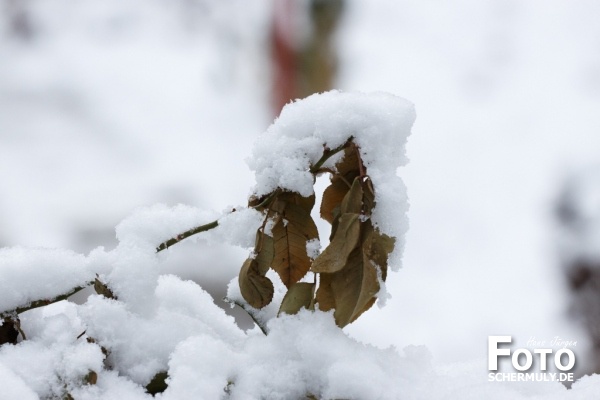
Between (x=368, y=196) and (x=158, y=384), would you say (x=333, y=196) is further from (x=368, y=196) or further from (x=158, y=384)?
(x=158, y=384)

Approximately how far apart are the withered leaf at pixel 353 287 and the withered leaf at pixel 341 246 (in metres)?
0.01

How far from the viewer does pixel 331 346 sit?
0.38 meters

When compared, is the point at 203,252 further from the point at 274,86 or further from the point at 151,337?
the point at 151,337

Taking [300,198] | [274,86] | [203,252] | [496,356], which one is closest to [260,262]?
[300,198]

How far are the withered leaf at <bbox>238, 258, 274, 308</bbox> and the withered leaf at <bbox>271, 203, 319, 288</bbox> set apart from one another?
0.02 meters

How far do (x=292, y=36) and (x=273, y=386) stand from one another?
9.49 ft

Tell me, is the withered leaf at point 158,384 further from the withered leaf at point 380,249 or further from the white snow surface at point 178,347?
the withered leaf at point 380,249

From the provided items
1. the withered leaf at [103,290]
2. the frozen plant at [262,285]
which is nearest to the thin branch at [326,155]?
the frozen plant at [262,285]

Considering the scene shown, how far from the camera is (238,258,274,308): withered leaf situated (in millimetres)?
425

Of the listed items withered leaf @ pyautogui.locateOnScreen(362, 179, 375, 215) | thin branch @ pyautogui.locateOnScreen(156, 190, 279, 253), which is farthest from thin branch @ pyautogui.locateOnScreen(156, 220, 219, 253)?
withered leaf @ pyautogui.locateOnScreen(362, 179, 375, 215)

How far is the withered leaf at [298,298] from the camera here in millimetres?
413

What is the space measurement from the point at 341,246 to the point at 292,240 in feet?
0.19

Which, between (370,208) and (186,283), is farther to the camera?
(186,283)

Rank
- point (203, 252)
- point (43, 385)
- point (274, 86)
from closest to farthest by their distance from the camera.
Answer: point (43, 385) < point (203, 252) < point (274, 86)
